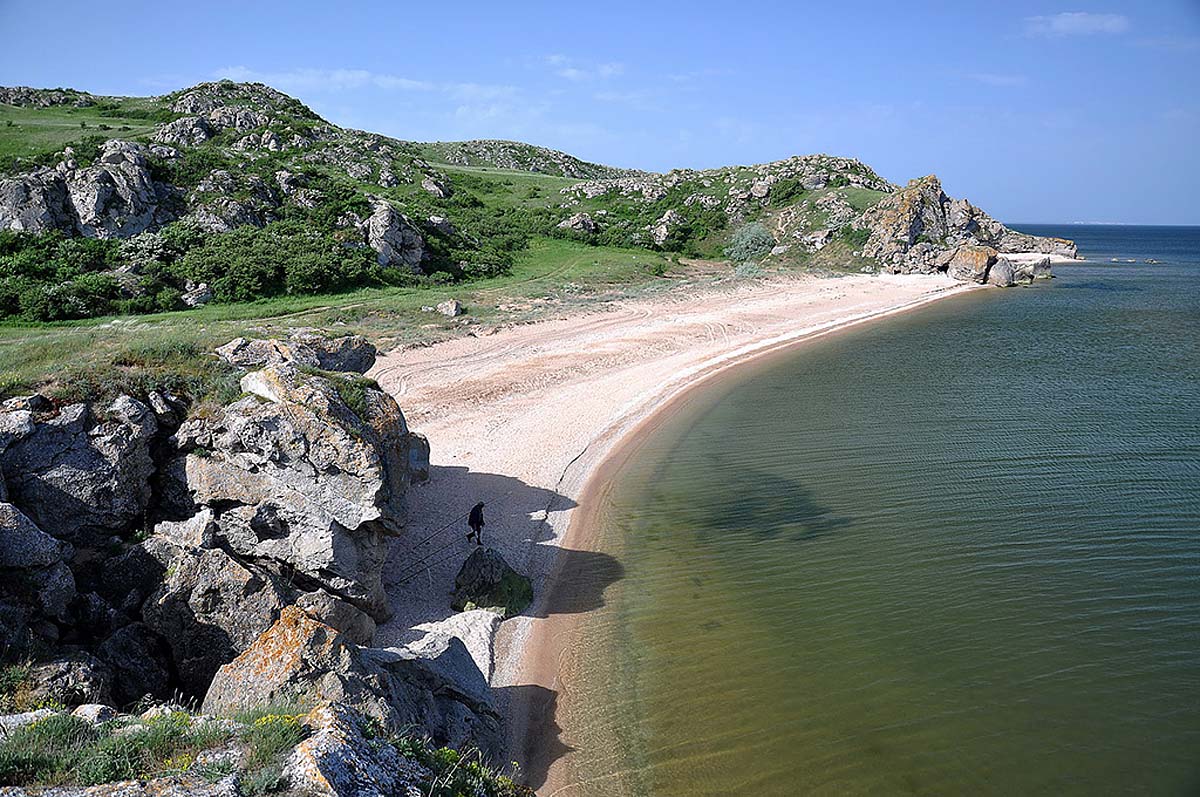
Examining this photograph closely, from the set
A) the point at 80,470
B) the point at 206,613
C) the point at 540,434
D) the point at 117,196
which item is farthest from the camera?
the point at 117,196

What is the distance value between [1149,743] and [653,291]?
3908cm

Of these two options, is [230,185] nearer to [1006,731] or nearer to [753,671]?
[753,671]

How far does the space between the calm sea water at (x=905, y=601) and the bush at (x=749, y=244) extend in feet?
134

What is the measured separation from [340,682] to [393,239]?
132 feet

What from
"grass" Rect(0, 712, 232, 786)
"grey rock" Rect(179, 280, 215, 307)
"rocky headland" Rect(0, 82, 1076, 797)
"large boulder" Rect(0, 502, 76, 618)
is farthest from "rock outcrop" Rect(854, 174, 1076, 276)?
"grass" Rect(0, 712, 232, 786)

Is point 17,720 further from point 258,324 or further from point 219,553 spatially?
point 258,324

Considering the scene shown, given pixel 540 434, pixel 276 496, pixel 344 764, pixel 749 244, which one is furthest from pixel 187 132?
pixel 344 764

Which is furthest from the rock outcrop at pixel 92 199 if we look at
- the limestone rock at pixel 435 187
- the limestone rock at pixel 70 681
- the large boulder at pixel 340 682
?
the large boulder at pixel 340 682

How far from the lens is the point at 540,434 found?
883 inches

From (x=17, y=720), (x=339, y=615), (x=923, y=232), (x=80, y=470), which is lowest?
(x=339, y=615)

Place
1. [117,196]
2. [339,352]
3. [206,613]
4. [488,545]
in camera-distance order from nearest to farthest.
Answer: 1. [206,613]
2. [488,545]
3. [339,352]
4. [117,196]

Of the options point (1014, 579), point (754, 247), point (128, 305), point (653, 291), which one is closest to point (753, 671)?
point (1014, 579)

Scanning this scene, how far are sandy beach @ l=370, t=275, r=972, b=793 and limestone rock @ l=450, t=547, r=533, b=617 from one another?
0.29 meters

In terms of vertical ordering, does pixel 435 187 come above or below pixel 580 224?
above
